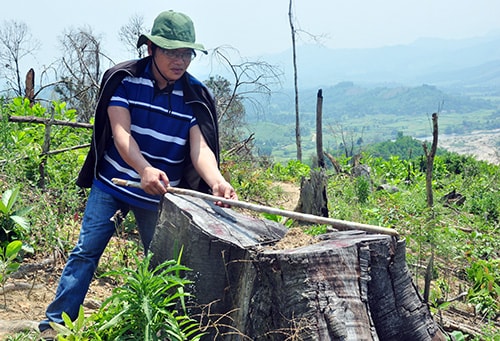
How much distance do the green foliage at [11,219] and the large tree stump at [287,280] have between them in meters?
1.84

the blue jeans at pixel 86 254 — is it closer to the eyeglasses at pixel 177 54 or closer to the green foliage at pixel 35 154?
the eyeglasses at pixel 177 54

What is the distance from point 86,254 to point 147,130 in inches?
31.6

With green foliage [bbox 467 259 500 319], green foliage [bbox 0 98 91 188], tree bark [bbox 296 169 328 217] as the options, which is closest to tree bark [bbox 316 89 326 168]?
tree bark [bbox 296 169 328 217]

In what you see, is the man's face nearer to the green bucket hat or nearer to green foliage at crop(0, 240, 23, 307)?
the green bucket hat

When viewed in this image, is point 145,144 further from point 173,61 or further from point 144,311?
point 144,311

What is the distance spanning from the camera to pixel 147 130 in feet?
10.3

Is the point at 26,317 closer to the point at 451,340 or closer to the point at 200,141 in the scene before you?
the point at 200,141

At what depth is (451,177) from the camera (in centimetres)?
1323

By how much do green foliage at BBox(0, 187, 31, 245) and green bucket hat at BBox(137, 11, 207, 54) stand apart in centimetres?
199

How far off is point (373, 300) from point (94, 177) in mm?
1773

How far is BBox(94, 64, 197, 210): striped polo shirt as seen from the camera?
123 inches

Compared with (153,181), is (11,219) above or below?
below

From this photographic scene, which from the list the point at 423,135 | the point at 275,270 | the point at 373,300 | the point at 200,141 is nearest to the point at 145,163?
the point at 200,141

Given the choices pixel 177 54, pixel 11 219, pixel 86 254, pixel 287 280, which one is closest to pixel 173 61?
pixel 177 54
